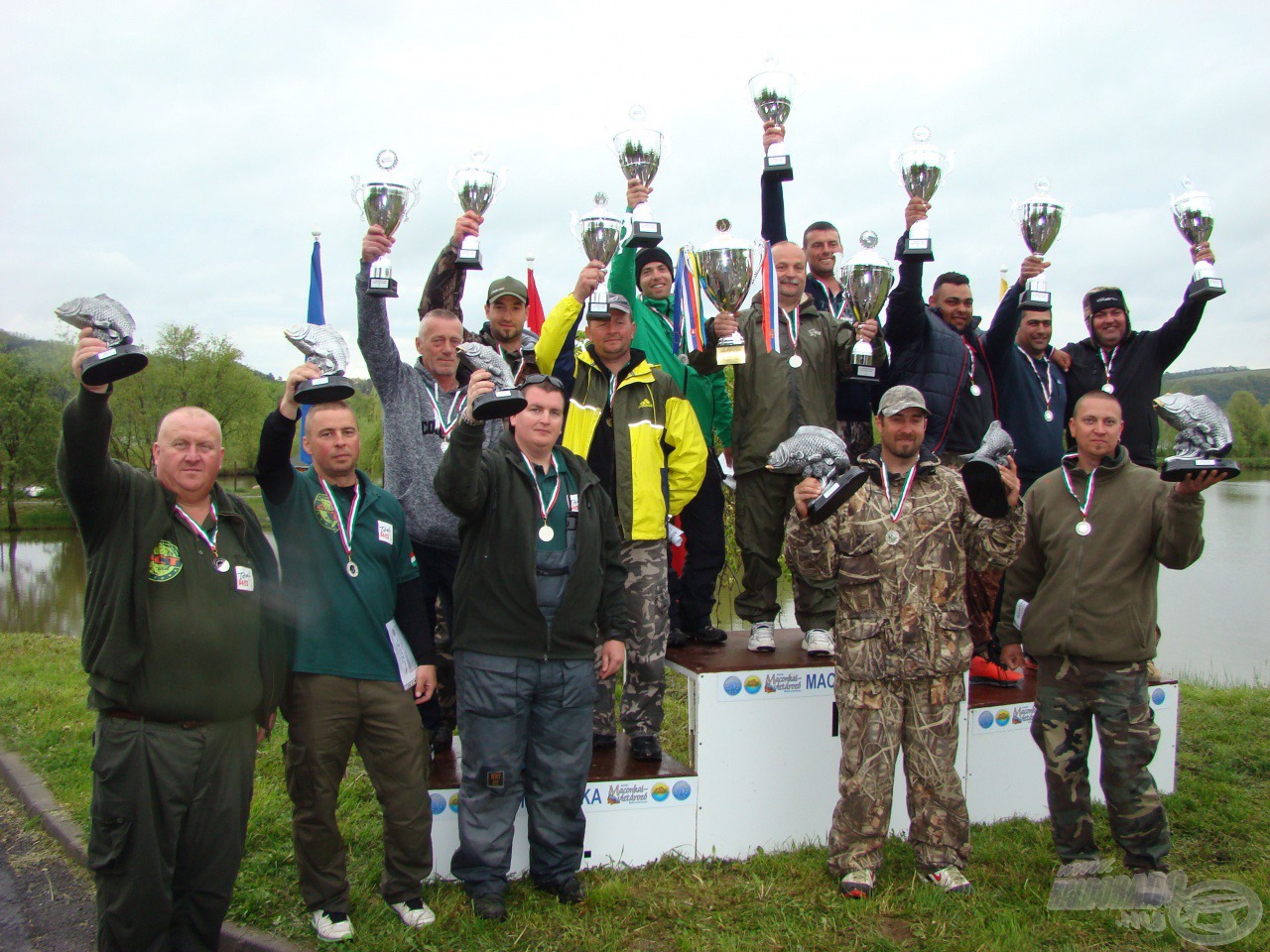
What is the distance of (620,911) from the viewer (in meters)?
3.76

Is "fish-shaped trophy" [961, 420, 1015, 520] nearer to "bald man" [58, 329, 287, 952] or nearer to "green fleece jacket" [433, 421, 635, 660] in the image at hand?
"green fleece jacket" [433, 421, 635, 660]

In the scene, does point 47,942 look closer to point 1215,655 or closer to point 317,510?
point 317,510

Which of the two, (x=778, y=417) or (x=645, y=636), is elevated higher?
(x=778, y=417)

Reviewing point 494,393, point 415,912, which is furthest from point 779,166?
point 415,912

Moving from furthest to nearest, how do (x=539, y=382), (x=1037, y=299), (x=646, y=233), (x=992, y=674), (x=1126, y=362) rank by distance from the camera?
1. (x=1126, y=362)
2. (x=992, y=674)
3. (x=1037, y=299)
4. (x=646, y=233)
5. (x=539, y=382)

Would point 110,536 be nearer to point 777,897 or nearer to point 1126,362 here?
point 777,897

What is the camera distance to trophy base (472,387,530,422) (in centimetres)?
319

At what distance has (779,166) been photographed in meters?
4.76

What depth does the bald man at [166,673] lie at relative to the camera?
9.34 ft

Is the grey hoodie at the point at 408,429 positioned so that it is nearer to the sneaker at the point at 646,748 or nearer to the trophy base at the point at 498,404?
the trophy base at the point at 498,404

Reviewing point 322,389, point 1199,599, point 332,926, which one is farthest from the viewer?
point 1199,599

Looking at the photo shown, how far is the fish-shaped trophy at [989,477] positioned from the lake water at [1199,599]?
7.12 metres

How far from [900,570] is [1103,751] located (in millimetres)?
1235

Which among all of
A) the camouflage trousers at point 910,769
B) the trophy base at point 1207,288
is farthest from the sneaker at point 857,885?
the trophy base at point 1207,288
